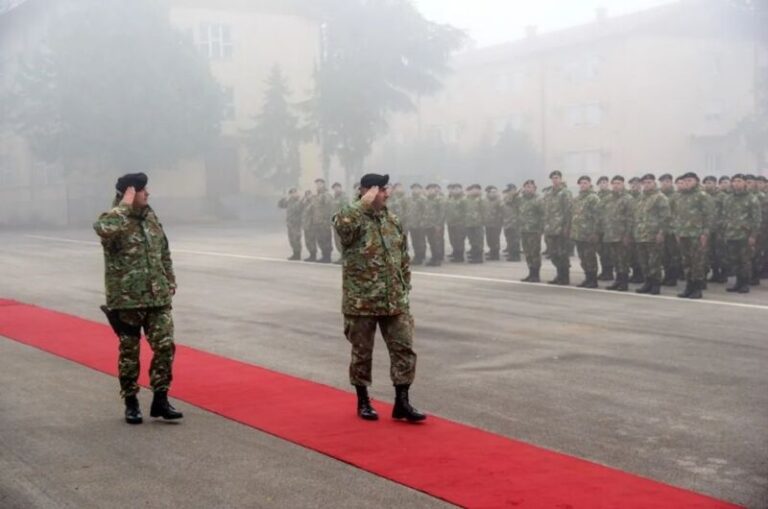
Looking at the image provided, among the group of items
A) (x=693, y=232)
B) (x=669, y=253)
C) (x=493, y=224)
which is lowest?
(x=669, y=253)

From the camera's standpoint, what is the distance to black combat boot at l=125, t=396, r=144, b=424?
7523mm

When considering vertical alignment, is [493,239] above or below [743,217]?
below

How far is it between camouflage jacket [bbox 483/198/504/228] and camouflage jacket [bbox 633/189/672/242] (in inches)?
320

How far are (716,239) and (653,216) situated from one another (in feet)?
6.14

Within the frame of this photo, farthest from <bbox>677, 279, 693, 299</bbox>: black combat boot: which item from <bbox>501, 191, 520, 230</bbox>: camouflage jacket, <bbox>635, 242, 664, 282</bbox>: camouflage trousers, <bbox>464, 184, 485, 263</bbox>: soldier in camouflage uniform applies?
<bbox>464, 184, 485, 263</bbox>: soldier in camouflage uniform

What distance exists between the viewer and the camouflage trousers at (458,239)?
2355 cm

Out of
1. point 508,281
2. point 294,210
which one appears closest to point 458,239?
point 294,210

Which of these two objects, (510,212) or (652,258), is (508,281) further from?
(510,212)

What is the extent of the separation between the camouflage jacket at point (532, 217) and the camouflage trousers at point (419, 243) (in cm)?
522

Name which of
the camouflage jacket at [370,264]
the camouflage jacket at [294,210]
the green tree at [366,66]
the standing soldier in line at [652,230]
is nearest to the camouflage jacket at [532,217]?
the standing soldier in line at [652,230]

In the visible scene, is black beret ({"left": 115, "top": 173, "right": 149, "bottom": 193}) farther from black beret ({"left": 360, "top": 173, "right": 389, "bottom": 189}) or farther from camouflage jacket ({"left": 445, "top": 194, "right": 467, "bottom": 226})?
camouflage jacket ({"left": 445, "top": 194, "right": 467, "bottom": 226})

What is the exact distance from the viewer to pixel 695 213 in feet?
50.3

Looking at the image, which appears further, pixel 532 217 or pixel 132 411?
pixel 532 217

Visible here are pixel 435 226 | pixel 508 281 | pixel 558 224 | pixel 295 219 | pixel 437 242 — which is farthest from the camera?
pixel 295 219
